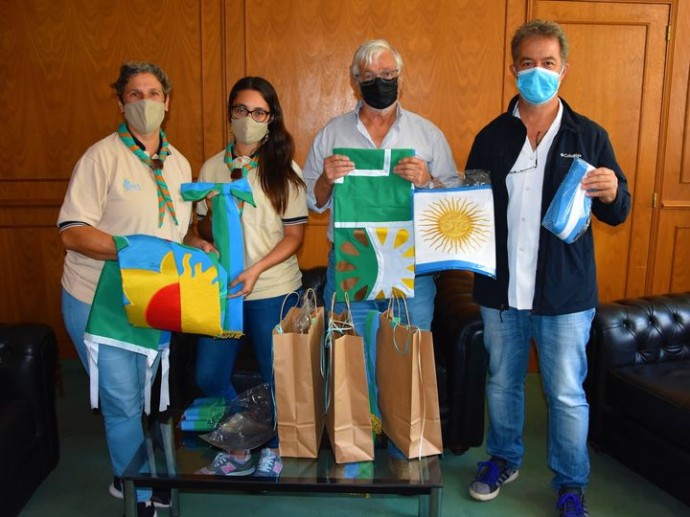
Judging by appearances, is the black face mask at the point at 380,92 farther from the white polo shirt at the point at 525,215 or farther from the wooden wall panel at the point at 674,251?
the wooden wall panel at the point at 674,251

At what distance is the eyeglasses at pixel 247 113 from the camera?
205 cm

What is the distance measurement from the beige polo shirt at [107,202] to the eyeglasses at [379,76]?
2.43 ft

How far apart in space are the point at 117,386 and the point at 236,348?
429 mm

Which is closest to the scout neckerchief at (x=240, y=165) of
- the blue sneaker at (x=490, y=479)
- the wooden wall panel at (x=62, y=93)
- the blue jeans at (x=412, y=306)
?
the blue jeans at (x=412, y=306)

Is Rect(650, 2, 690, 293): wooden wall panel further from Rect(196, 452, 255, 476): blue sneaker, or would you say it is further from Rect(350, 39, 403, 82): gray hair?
Rect(196, 452, 255, 476): blue sneaker

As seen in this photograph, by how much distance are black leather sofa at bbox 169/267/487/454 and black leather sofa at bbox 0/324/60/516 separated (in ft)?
1.65

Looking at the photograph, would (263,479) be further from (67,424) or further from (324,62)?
(324,62)

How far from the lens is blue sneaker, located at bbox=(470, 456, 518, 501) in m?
2.32

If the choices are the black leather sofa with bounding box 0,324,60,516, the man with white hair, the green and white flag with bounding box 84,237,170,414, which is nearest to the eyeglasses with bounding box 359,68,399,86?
the man with white hair

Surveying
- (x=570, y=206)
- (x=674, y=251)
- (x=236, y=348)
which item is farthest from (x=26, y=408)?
(x=674, y=251)

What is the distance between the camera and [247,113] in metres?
2.05

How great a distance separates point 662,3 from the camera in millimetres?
3605

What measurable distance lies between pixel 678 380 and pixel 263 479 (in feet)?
5.60

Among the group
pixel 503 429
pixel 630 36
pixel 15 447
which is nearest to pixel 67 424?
pixel 15 447
